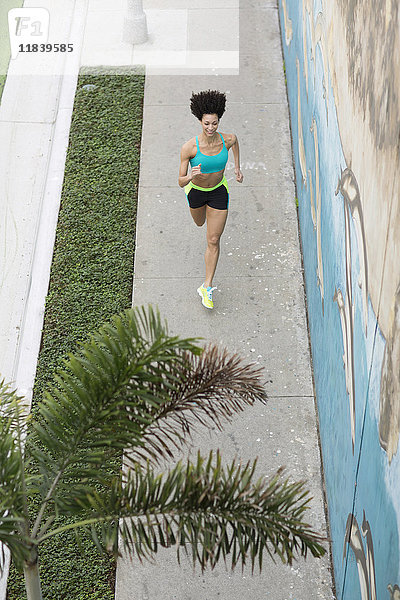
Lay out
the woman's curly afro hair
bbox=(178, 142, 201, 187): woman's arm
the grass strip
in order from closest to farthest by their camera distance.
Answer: the grass strip, the woman's curly afro hair, bbox=(178, 142, 201, 187): woman's arm

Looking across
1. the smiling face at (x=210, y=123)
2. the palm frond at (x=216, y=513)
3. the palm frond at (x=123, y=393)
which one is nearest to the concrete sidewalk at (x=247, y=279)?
the smiling face at (x=210, y=123)

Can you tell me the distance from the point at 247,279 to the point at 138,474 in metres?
4.50

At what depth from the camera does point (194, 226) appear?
916cm

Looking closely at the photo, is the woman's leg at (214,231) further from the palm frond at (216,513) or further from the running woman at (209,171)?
the palm frond at (216,513)

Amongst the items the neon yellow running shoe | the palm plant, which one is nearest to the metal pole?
the neon yellow running shoe

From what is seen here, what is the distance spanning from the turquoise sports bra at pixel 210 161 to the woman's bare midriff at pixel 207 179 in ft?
0.14

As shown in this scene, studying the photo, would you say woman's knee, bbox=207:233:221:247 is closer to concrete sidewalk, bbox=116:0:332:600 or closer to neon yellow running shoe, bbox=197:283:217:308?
neon yellow running shoe, bbox=197:283:217:308

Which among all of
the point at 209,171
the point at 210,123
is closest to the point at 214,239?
the point at 209,171

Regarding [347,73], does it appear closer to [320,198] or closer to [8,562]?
[320,198]

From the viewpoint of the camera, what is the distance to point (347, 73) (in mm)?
5395

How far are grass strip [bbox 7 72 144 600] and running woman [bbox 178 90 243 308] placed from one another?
88 centimetres

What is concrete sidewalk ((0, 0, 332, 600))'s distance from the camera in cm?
683

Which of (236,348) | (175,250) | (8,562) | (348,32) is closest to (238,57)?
(175,250)

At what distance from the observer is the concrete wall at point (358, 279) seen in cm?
398
